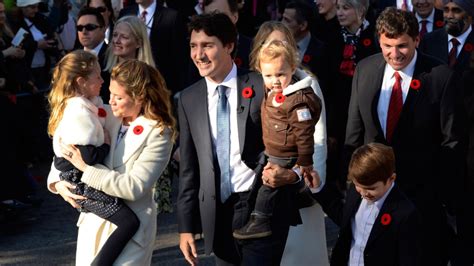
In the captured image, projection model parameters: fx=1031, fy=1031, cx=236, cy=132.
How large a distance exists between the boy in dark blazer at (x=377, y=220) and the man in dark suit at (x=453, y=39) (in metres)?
3.50

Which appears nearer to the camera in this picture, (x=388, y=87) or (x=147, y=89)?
(x=147, y=89)

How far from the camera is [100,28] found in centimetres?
956

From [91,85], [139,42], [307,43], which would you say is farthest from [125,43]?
[91,85]

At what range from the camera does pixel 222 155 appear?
598 centimetres

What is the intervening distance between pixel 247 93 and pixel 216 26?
44 cm

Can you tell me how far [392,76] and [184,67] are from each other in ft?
13.3

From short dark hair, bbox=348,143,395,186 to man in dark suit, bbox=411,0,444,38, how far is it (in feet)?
19.5

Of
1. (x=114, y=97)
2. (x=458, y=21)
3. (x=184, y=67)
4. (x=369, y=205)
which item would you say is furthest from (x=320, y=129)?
(x=184, y=67)

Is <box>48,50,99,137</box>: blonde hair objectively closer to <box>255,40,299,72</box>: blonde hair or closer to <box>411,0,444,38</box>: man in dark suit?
<box>255,40,299,72</box>: blonde hair

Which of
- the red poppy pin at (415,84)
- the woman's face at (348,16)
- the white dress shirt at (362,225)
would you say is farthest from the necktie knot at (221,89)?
the woman's face at (348,16)

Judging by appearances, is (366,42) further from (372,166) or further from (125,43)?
(372,166)

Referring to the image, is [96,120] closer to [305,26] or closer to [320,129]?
[320,129]

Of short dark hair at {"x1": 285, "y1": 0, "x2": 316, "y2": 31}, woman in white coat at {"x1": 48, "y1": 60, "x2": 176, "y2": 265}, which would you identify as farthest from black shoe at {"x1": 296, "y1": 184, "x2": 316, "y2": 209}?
short dark hair at {"x1": 285, "y1": 0, "x2": 316, "y2": 31}

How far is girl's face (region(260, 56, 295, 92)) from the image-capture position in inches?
229
